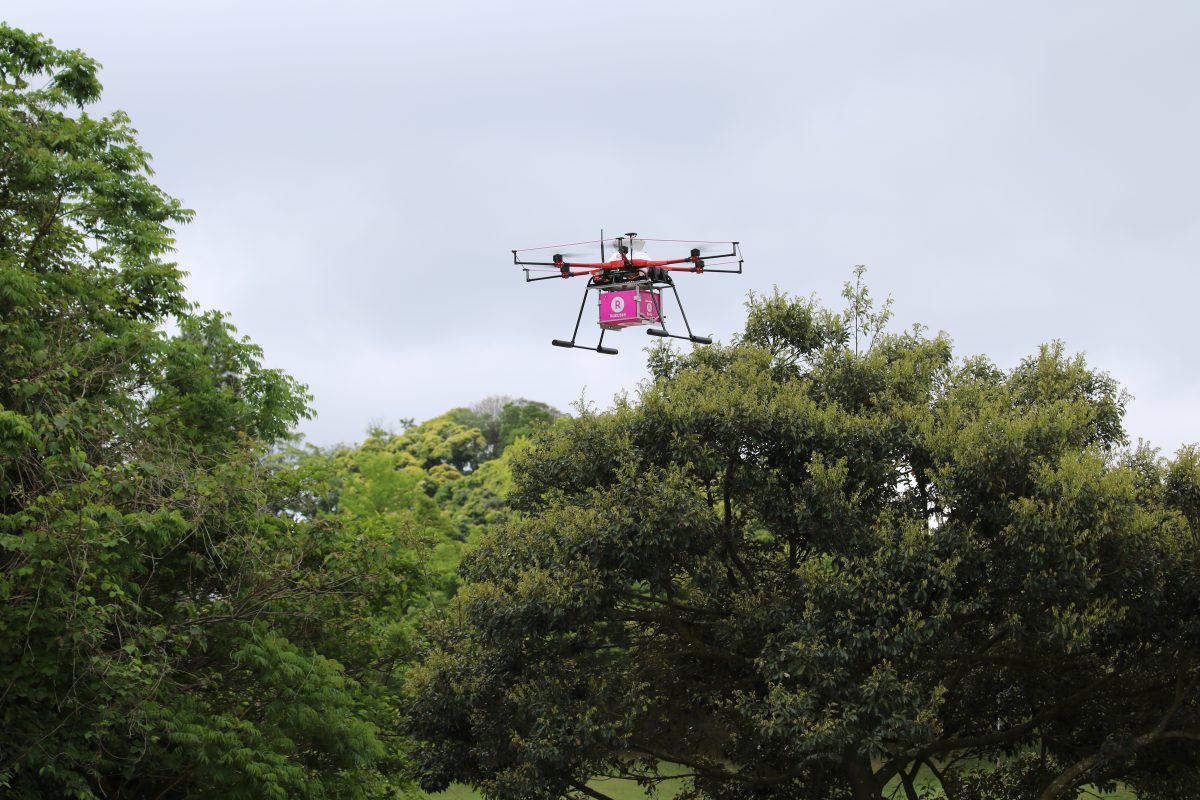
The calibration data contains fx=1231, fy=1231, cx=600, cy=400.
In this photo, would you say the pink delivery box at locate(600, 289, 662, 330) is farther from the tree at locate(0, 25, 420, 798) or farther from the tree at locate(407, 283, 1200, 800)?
the tree at locate(0, 25, 420, 798)

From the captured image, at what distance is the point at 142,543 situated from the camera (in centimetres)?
1246

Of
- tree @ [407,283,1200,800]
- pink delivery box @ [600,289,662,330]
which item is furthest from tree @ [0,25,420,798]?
pink delivery box @ [600,289,662,330]

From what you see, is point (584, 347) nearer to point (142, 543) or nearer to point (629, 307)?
point (629, 307)

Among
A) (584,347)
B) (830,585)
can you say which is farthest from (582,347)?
(830,585)

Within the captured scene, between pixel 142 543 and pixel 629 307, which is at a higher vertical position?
pixel 629 307

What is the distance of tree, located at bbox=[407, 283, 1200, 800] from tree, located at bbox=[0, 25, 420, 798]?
159 cm

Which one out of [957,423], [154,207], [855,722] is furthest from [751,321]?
[154,207]

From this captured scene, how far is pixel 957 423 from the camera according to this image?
13617 millimetres

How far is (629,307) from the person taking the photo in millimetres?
18516

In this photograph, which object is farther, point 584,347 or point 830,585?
point 584,347

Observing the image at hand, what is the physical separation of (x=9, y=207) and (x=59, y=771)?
713cm

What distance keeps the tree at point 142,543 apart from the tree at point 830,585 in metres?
1.59

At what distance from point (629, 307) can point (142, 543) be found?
8397 millimetres

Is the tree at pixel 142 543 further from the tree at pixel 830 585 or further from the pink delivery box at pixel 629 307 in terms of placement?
the pink delivery box at pixel 629 307
